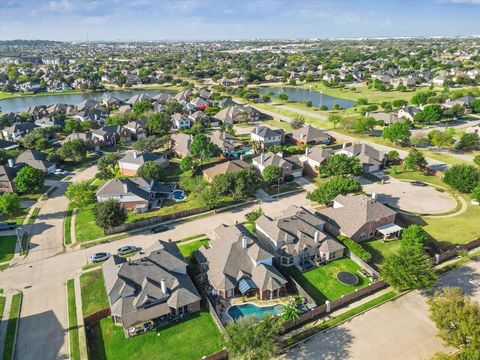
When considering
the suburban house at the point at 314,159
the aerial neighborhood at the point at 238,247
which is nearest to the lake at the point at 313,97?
the aerial neighborhood at the point at 238,247

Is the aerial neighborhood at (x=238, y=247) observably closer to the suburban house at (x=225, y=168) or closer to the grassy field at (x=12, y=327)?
the grassy field at (x=12, y=327)

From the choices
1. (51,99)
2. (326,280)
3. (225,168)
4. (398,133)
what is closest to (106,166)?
(225,168)

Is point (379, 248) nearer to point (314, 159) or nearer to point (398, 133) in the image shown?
point (314, 159)

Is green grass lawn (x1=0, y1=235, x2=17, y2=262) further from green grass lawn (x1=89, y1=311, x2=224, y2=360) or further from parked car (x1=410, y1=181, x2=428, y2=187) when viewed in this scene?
parked car (x1=410, y1=181, x2=428, y2=187)

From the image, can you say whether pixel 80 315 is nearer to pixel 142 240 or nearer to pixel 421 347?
pixel 142 240

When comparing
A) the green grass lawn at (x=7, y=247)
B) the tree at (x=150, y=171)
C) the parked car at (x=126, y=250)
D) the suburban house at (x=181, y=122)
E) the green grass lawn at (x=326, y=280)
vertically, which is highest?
the suburban house at (x=181, y=122)

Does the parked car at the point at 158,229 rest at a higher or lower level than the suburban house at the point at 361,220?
lower

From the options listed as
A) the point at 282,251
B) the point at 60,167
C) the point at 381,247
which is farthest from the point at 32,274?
the point at 381,247
